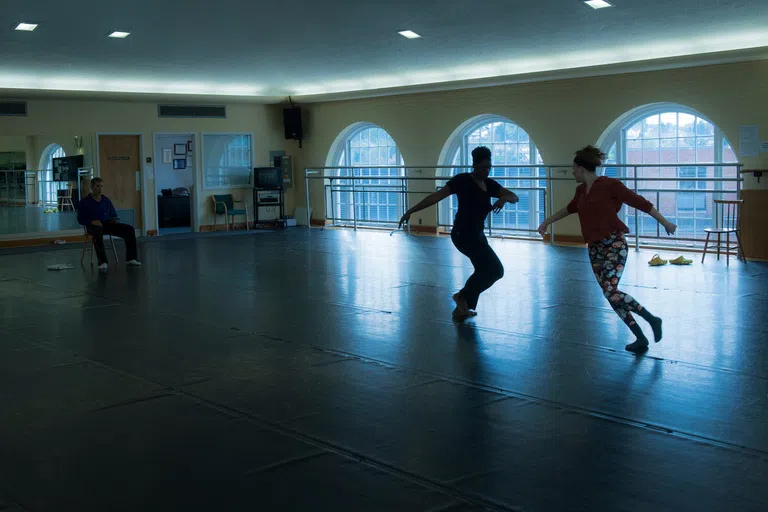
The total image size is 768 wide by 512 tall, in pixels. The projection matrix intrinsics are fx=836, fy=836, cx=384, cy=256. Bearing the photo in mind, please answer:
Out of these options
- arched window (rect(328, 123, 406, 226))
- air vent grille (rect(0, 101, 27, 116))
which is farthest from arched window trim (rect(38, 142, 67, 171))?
arched window (rect(328, 123, 406, 226))

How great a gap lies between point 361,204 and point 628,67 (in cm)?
665

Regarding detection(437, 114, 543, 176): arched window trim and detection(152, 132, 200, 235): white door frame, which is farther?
detection(152, 132, 200, 235): white door frame

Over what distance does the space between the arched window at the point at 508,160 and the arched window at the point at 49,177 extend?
6.82 m

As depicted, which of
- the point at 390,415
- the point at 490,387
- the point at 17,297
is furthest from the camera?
the point at 17,297

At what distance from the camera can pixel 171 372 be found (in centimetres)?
533

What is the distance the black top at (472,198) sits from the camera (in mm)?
6793

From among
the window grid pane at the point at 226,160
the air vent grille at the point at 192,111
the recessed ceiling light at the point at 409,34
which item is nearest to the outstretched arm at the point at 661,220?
the recessed ceiling light at the point at 409,34

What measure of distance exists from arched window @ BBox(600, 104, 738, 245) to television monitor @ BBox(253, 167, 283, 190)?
23.6 ft

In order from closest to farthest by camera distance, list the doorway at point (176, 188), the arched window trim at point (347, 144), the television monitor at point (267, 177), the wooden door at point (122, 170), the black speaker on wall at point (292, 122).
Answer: the wooden door at point (122, 170) < the doorway at point (176, 188) < the arched window trim at point (347, 144) < the television monitor at point (267, 177) < the black speaker on wall at point (292, 122)

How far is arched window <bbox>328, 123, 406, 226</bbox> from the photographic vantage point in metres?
16.1

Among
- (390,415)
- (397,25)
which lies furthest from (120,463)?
(397,25)

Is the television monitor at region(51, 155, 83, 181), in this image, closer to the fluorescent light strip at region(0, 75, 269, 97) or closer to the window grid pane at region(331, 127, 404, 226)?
the fluorescent light strip at region(0, 75, 269, 97)

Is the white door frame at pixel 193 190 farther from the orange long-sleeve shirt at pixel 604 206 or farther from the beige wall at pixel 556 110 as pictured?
the orange long-sleeve shirt at pixel 604 206

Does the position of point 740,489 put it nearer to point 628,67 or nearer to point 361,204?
point 628,67
